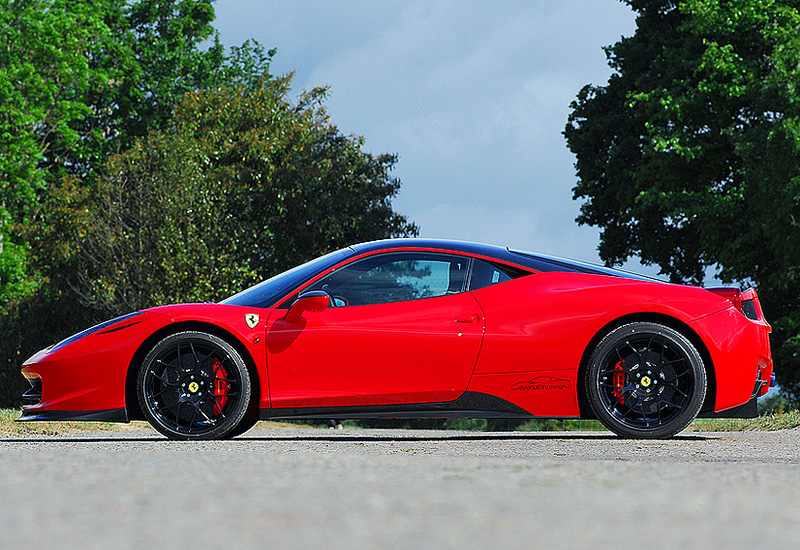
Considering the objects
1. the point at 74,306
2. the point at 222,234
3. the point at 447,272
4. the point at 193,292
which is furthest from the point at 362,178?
the point at 447,272

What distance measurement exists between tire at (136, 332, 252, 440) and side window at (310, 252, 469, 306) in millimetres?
886

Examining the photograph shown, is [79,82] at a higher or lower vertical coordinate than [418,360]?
higher

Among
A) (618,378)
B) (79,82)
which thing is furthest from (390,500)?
(79,82)

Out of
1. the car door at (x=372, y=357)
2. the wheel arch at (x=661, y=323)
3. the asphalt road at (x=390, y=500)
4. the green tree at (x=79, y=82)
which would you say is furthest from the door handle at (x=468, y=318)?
the green tree at (x=79, y=82)

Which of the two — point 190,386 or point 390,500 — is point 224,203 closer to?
point 190,386

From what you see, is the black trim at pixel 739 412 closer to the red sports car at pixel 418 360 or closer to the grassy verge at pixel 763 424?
the red sports car at pixel 418 360

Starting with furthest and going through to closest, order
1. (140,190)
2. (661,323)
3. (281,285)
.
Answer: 1. (140,190)
2. (281,285)
3. (661,323)

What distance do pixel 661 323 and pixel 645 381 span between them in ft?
1.46

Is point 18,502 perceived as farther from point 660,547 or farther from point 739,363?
point 739,363

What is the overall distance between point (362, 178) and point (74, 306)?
8.75 metres

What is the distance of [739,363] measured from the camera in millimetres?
6852

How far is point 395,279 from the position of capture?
22.7ft

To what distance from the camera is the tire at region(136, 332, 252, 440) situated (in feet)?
21.9

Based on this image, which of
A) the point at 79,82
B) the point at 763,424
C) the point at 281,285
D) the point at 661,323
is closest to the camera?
the point at 661,323
